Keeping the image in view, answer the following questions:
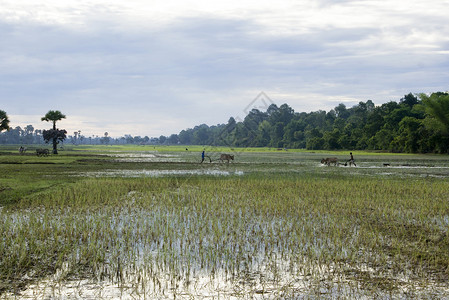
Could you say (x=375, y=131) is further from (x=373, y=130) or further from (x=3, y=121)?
(x=3, y=121)

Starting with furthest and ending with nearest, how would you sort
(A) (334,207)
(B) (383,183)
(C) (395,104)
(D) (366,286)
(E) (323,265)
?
(C) (395,104) < (B) (383,183) < (A) (334,207) < (E) (323,265) < (D) (366,286)

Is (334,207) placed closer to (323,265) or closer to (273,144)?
(323,265)

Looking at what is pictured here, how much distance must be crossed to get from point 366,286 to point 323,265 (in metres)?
1.31

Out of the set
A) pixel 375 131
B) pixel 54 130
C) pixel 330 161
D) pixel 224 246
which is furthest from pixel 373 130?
pixel 224 246

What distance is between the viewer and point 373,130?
359ft

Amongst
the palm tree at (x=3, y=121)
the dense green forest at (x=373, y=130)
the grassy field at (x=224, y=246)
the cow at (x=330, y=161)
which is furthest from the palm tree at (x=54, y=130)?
the grassy field at (x=224, y=246)

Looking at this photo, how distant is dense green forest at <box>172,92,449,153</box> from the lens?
7588cm

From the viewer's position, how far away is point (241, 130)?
76.4m

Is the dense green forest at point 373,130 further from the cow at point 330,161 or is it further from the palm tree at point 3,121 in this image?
the palm tree at point 3,121

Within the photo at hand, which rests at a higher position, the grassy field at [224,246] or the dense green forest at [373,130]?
the dense green forest at [373,130]

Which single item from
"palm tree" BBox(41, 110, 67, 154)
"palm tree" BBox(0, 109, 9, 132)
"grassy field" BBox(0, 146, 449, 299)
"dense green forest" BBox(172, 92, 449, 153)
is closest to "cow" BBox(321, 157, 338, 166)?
"dense green forest" BBox(172, 92, 449, 153)

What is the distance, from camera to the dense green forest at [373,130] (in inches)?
2987

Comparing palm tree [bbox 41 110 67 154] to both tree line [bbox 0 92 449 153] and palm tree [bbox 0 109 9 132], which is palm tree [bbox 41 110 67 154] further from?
palm tree [bbox 0 109 9 132]

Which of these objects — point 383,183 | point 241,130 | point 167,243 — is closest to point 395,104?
point 241,130
